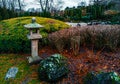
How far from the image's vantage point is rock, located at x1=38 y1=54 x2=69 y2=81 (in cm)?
551

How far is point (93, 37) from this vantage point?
6.89m

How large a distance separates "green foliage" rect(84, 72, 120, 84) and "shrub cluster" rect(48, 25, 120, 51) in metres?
1.97

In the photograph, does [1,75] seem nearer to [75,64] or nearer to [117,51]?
[75,64]

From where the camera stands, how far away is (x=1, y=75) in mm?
6609

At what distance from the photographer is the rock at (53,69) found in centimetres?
551

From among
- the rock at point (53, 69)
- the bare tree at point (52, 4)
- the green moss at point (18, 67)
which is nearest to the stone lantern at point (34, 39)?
the green moss at point (18, 67)

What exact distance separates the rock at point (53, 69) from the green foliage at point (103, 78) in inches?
31.2

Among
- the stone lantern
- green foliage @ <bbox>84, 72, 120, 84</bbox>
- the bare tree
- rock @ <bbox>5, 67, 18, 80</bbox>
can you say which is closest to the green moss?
rock @ <bbox>5, 67, 18, 80</bbox>

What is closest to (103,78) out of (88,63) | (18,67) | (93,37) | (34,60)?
(88,63)

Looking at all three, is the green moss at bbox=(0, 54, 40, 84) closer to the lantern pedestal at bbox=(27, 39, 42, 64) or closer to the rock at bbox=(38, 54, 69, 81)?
the lantern pedestal at bbox=(27, 39, 42, 64)

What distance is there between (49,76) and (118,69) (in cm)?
180

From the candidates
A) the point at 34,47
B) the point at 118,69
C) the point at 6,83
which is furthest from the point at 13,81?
the point at 118,69

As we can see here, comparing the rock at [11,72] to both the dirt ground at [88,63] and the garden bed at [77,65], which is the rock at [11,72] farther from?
the dirt ground at [88,63]

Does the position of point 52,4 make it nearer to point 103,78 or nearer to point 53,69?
point 53,69
